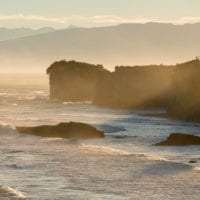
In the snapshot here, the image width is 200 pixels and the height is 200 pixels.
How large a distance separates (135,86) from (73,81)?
22.8m

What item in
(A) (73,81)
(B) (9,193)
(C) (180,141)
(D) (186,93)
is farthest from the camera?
(A) (73,81)

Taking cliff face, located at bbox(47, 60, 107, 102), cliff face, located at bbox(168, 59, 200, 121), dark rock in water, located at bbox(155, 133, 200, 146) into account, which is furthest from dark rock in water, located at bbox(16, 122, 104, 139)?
cliff face, located at bbox(47, 60, 107, 102)

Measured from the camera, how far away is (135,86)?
11281cm

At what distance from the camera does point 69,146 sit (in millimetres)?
47438

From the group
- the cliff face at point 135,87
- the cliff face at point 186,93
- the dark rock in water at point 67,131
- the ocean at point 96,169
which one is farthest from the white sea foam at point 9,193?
the cliff face at point 135,87

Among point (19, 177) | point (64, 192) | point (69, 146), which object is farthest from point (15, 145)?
point (64, 192)

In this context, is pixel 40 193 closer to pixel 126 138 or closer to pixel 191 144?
pixel 191 144

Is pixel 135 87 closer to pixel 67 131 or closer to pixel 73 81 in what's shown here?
pixel 73 81

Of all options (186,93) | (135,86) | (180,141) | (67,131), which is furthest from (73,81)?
(180,141)

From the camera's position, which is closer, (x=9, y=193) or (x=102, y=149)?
(x=9, y=193)

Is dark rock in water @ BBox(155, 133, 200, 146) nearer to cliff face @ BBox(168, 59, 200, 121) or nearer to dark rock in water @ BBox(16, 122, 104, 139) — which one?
dark rock in water @ BBox(16, 122, 104, 139)

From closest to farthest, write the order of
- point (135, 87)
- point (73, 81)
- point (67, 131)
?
point (67, 131) → point (135, 87) → point (73, 81)

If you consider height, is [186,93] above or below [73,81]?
below

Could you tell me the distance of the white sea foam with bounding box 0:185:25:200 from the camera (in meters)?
28.5
